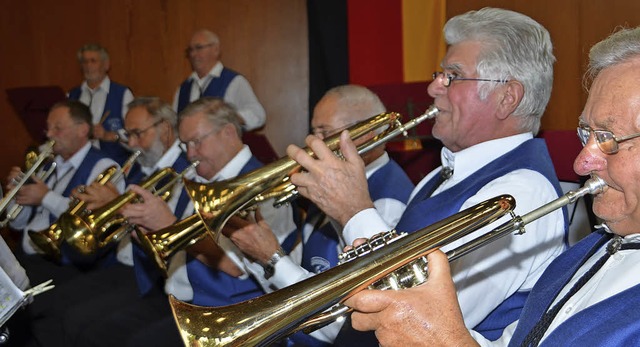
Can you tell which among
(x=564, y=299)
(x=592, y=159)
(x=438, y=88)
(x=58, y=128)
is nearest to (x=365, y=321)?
(x=564, y=299)

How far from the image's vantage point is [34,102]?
5676 millimetres

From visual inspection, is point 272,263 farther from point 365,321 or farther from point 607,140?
point 607,140

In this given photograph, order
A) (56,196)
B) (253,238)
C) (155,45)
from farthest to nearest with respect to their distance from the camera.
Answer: (155,45) → (56,196) → (253,238)

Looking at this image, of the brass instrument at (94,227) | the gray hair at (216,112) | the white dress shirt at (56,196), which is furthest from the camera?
the white dress shirt at (56,196)

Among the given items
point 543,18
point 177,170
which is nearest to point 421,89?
point 543,18

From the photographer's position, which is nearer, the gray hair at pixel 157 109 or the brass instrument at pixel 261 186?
the brass instrument at pixel 261 186

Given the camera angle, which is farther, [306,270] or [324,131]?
[324,131]

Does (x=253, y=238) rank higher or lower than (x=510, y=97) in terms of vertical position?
lower

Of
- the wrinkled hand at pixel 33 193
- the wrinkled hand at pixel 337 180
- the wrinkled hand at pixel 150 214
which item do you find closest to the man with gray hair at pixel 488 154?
the wrinkled hand at pixel 337 180

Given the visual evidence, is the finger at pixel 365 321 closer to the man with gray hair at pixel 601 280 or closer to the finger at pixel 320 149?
the man with gray hair at pixel 601 280

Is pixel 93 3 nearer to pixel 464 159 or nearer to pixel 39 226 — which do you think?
pixel 39 226

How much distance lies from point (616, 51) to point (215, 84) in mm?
4308

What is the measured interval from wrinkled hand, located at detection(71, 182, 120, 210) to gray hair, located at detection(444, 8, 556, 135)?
1.94 meters

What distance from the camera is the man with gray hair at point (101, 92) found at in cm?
593
